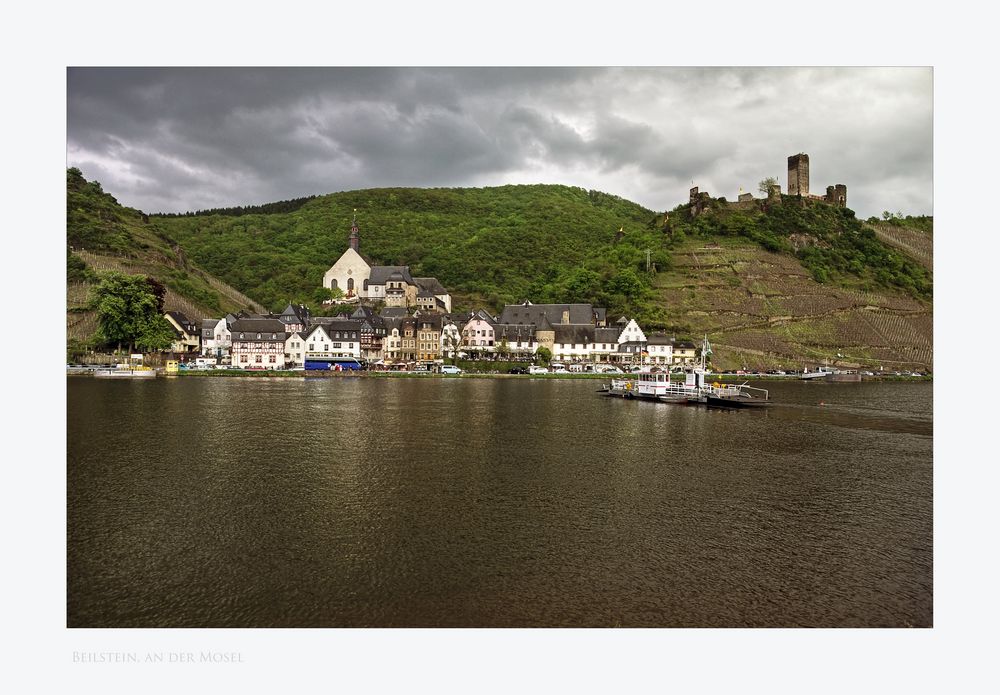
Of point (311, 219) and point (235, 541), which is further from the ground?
point (311, 219)

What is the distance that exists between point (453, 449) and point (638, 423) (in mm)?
8032

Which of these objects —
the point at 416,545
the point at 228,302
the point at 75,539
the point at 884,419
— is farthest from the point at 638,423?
the point at 228,302

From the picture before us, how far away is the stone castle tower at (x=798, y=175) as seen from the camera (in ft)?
223

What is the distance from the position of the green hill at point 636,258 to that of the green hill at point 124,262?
493cm

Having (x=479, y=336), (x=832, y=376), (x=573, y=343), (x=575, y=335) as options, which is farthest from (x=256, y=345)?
(x=832, y=376)

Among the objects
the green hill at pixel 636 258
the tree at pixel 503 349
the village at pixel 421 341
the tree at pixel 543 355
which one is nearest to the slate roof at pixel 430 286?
the green hill at pixel 636 258

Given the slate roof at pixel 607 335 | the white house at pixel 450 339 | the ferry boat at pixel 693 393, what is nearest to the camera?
the ferry boat at pixel 693 393

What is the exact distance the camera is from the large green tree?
38844 mm

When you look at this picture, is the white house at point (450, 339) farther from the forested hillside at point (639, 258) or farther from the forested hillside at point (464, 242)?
the forested hillside at point (639, 258)

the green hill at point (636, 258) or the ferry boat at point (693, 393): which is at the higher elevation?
the green hill at point (636, 258)

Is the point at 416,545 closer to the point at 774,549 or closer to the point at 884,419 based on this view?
the point at 774,549

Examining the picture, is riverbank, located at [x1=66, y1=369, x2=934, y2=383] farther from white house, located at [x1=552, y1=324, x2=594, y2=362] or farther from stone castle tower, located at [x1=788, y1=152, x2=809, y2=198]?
stone castle tower, located at [x1=788, y1=152, x2=809, y2=198]

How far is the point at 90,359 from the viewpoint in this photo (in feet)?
131

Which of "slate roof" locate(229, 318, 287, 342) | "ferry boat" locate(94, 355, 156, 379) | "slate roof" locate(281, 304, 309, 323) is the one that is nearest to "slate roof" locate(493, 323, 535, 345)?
"slate roof" locate(281, 304, 309, 323)
